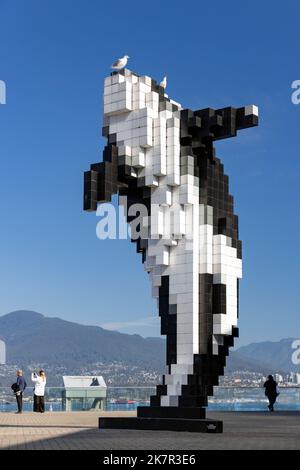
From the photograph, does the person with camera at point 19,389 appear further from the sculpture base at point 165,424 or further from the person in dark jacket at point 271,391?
the person in dark jacket at point 271,391

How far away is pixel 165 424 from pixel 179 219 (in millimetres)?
5363

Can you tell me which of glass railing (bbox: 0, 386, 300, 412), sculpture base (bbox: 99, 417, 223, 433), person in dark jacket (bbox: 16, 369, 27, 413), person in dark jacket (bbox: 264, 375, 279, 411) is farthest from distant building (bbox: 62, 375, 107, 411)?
sculpture base (bbox: 99, 417, 223, 433)

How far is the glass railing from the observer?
1385 inches

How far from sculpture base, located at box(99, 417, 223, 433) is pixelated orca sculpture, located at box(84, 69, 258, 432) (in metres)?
0.03

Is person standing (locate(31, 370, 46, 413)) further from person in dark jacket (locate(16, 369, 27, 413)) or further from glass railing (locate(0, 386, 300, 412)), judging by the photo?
glass railing (locate(0, 386, 300, 412))

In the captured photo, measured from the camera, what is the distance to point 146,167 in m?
23.3

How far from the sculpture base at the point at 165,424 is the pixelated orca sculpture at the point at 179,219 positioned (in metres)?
0.03

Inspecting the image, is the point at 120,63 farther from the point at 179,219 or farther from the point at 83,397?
the point at 83,397

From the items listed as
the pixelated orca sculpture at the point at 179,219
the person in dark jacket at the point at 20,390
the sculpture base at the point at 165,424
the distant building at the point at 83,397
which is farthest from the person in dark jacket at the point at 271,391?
the sculpture base at the point at 165,424

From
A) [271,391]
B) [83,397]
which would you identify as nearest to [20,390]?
[83,397]

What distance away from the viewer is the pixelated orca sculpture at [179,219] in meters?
22.4
